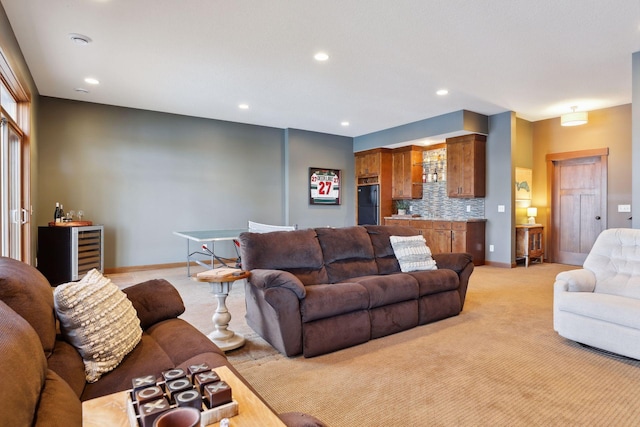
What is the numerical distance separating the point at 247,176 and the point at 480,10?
5.17m

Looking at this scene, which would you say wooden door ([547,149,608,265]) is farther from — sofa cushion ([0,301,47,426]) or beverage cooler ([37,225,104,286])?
beverage cooler ([37,225,104,286])

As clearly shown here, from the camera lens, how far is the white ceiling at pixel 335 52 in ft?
9.93

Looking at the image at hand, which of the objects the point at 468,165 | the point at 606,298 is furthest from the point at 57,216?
the point at 468,165

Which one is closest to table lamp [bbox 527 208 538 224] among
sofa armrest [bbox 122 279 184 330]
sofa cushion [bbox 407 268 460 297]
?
sofa cushion [bbox 407 268 460 297]

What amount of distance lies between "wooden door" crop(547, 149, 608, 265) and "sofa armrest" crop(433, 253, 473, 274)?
423 cm

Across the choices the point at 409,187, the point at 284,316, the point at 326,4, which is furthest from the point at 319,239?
the point at 409,187

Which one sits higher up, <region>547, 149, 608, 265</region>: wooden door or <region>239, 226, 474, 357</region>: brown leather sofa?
<region>547, 149, 608, 265</region>: wooden door

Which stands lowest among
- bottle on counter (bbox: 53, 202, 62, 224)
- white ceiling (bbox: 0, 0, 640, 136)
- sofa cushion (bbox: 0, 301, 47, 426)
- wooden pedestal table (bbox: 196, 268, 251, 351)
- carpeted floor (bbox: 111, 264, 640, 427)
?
carpeted floor (bbox: 111, 264, 640, 427)

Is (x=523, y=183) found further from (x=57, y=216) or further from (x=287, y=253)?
(x=57, y=216)

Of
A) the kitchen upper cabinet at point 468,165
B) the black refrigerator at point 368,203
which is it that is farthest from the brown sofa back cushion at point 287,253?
the black refrigerator at point 368,203

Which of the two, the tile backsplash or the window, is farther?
the tile backsplash

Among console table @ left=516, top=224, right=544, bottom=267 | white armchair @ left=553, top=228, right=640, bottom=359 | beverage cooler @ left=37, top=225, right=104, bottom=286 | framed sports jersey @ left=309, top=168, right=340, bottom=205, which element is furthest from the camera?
framed sports jersey @ left=309, top=168, right=340, bottom=205

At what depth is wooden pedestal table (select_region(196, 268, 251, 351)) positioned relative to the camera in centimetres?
276

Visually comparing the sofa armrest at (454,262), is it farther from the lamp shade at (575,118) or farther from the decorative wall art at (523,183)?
the lamp shade at (575,118)
